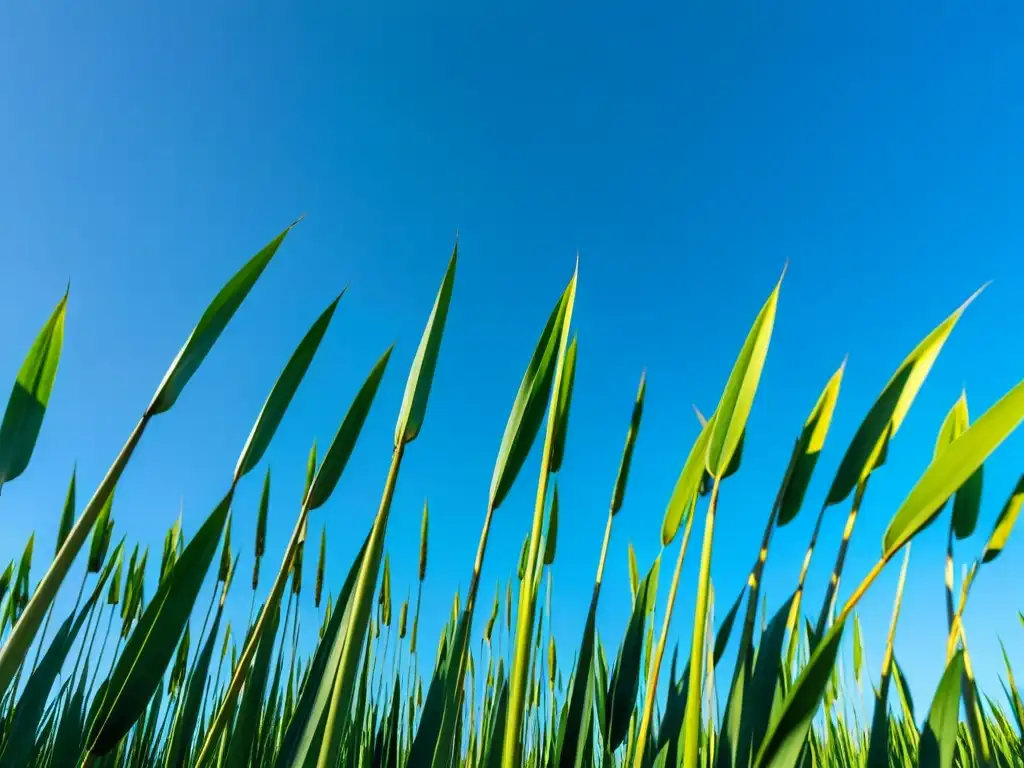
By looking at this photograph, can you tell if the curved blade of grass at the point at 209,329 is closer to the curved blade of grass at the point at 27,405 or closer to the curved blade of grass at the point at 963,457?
the curved blade of grass at the point at 27,405

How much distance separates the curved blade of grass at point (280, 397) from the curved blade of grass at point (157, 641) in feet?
0.23

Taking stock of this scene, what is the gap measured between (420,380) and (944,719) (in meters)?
0.61

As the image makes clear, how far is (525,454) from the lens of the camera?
0.66 m

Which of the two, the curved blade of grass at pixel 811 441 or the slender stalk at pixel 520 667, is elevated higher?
the curved blade of grass at pixel 811 441

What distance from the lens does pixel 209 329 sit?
Answer: 57 cm

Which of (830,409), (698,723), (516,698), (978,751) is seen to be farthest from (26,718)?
(978,751)

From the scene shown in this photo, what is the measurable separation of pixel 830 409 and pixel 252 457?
631 mm

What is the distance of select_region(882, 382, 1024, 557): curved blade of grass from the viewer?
1.70ft

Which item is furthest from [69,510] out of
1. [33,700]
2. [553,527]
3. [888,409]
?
[888,409]

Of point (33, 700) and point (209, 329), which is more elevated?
point (209, 329)

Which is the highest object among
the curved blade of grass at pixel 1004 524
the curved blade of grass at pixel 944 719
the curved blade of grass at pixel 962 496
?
the curved blade of grass at pixel 962 496

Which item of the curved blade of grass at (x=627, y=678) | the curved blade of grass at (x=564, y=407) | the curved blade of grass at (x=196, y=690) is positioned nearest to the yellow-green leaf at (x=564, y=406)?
the curved blade of grass at (x=564, y=407)

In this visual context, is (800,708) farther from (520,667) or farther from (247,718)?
(247,718)

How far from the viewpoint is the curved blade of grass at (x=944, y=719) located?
0.64 m
